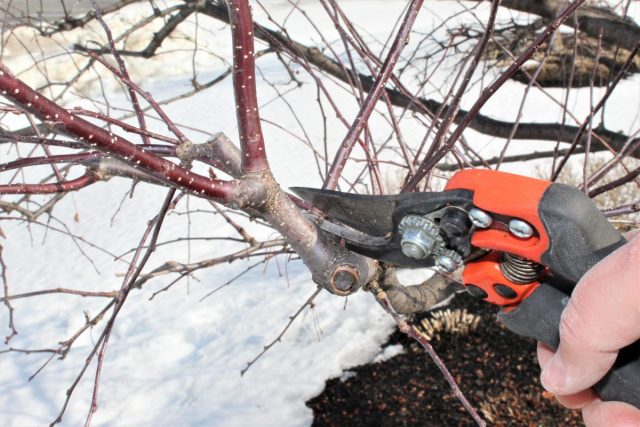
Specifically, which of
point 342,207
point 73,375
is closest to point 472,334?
point 73,375

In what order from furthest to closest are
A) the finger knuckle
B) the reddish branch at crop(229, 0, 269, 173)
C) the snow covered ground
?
1. the snow covered ground
2. the finger knuckle
3. the reddish branch at crop(229, 0, 269, 173)

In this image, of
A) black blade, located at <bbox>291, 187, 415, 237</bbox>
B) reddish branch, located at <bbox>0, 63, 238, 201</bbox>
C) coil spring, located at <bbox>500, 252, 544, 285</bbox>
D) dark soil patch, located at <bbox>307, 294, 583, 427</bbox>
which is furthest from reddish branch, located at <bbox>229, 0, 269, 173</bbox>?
dark soil patch, located at <bbox>307, 294, 583, 427</bbox>

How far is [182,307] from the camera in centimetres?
398

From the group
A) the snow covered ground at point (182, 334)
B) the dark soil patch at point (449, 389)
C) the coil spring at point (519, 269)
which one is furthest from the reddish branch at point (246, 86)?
the dark soil patch at point (449, 389)

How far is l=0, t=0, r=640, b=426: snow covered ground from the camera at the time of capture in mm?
3035

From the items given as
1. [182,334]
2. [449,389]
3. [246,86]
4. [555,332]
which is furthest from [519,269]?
[182,334]

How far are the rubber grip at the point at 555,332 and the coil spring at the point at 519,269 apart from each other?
0.02 metres

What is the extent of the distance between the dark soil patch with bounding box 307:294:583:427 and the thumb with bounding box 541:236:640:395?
6.05 feet

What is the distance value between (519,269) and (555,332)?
0.12 m

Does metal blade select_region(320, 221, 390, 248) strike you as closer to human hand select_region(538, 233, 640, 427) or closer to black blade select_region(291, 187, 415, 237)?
black blade select_region(291, 187, 415, 237)

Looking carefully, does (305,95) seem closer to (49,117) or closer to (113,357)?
(113,357)

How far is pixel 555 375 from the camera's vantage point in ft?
3.19

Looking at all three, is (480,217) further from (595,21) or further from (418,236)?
(595,21)

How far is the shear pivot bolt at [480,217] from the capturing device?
0.93 metres
